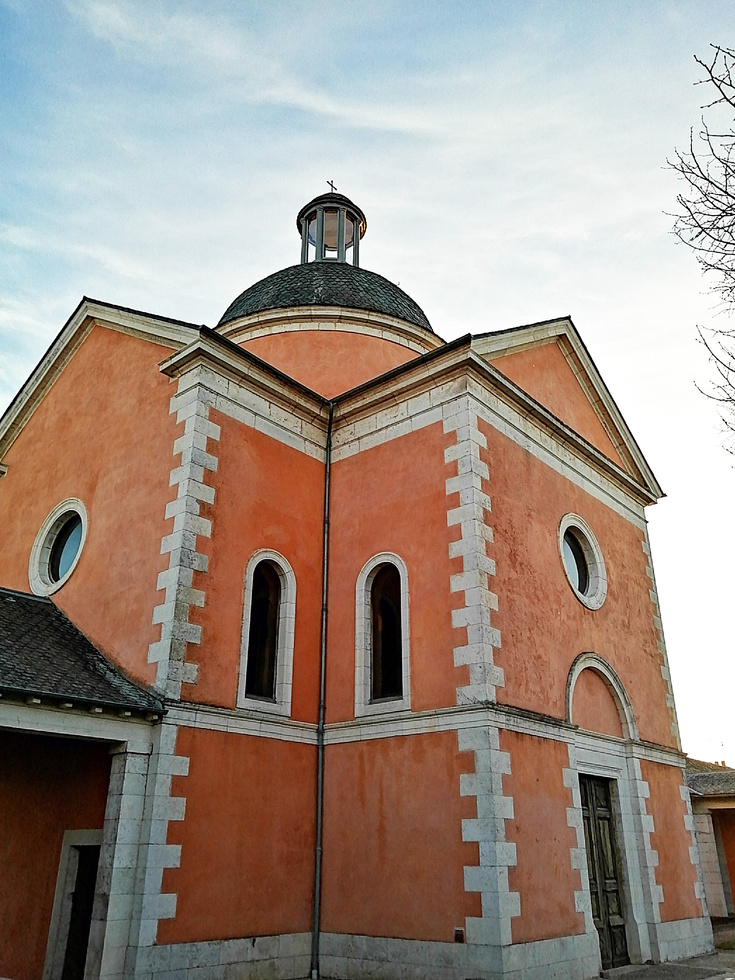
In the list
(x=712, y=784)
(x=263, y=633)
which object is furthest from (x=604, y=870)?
(x=712, y=784)

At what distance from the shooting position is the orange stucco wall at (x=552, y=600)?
9.94 m

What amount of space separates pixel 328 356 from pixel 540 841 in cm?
897

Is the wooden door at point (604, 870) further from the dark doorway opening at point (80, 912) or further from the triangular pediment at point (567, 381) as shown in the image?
the dark doorway opening at point (80, 912)

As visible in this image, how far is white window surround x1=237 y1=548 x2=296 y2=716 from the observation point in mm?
9711

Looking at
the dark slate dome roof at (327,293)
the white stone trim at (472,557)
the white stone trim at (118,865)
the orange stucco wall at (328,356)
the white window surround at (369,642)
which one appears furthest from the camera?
the dark slate dome roof at (327,293)

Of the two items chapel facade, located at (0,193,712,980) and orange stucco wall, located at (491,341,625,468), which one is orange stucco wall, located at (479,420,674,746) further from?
orange stucco wall, located at (491,341,625,468)

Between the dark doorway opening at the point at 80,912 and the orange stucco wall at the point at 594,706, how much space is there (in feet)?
20.3

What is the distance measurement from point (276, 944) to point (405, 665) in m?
3.39

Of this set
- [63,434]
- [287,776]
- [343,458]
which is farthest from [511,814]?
[63,434]

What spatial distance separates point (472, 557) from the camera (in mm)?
9648

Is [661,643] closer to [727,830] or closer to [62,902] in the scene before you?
[727,830]

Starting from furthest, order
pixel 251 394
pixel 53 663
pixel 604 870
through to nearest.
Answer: pixel 251 394 → pixel 604 870 → pixel 53 663

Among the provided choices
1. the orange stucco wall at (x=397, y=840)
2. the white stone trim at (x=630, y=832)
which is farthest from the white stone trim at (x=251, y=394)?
the white stone trim at (x=630, y=832)

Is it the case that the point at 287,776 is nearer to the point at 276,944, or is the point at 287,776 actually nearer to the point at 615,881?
the point at 276,944
